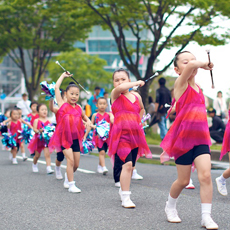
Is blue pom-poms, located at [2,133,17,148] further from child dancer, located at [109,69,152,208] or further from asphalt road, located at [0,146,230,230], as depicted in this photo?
child dancer, located at [109,69,152,208]

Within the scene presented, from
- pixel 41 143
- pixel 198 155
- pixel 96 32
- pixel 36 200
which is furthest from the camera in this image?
pixel 96 32

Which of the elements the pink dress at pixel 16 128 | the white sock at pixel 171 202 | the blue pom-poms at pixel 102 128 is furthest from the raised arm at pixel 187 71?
the pink dress at pixel 16 128

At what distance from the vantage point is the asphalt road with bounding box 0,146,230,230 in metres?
4.27

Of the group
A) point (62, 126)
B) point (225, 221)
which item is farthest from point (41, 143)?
point (225, 221)

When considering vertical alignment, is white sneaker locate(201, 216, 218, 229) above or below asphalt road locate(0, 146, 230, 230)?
above

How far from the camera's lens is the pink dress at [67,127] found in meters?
6.49

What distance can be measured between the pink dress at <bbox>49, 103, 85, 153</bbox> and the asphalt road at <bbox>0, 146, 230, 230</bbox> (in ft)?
2.31

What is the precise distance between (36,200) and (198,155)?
2450mm

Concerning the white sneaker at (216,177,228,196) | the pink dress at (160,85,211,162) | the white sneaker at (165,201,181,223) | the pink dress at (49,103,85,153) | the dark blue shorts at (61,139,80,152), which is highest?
the pink dress at (160,85,211,162)

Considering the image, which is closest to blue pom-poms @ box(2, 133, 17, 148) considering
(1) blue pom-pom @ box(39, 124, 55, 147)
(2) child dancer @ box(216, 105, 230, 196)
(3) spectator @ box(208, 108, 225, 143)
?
(1) blue pom-pom @ box(39, 124, 55, 147)

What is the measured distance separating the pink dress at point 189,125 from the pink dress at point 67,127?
2.53 m

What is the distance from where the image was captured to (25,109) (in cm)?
1583

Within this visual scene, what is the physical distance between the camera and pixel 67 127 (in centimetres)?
654

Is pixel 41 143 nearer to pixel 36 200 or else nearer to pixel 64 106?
pixel 64 106
